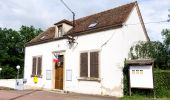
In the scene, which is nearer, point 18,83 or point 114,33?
point 114,33

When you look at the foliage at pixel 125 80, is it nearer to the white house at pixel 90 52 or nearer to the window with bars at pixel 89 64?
the white house at pixel 90 52

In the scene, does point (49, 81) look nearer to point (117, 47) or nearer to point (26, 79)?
point (26, 79)

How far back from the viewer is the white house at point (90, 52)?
15.8 m

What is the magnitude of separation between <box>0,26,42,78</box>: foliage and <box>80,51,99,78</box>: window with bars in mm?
24868

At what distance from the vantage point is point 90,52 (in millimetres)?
17109

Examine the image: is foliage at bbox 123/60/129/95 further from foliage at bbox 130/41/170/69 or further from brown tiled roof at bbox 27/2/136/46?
brown tiled roof at bbox 27/2/136/46

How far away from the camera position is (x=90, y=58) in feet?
55.7

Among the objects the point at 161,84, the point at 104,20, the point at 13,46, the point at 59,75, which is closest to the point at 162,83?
the point at 161,84

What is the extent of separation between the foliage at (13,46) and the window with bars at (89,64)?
2487 centimetres

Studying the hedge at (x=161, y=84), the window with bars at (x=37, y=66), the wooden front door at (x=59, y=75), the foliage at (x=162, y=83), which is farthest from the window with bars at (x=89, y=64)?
the window with bars at (x=37, y=66)

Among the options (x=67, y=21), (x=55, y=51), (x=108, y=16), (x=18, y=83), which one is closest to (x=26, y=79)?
(x=18, y=83)

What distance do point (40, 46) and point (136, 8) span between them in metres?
9.25

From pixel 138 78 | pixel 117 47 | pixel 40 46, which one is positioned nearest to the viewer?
pixel 138 78

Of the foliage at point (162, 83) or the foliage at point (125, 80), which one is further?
the foliage at point (125, 80)
